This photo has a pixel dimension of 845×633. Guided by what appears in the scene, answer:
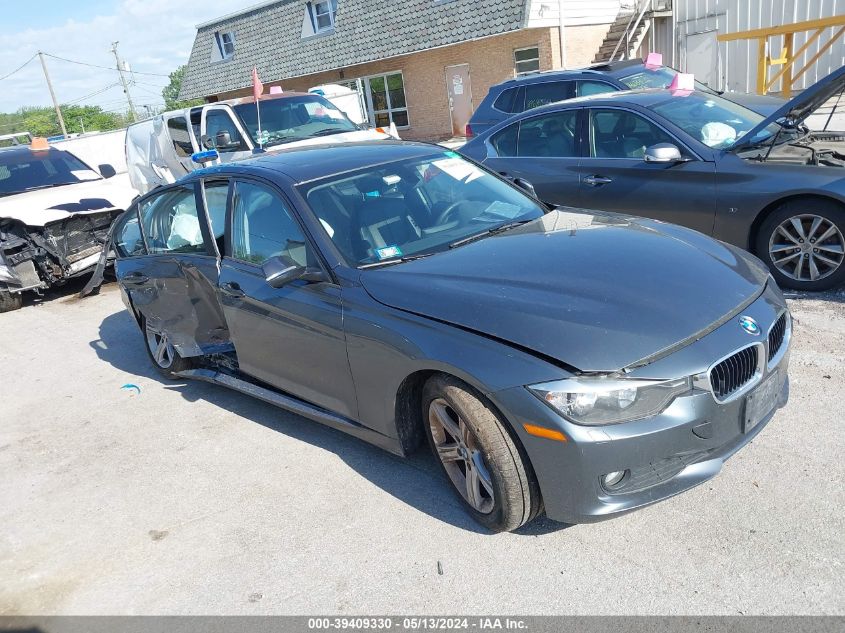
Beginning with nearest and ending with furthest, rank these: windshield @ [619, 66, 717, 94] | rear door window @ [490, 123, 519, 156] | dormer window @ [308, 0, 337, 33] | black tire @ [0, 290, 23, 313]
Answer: rear door window @ [490, 123, 519, 156] < black tire @ [0, 290, 23, 313] < windshield @ [619, 66, 717, 94] < dormer window @ [308, 0, 337, 33]

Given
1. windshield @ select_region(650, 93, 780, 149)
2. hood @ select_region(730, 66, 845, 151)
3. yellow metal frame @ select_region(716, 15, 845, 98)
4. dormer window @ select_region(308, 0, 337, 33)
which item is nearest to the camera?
hood @ select_region(730, 66, 845, 151)

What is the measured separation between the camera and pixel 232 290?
438 centimetres

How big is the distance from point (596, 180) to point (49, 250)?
256 inches

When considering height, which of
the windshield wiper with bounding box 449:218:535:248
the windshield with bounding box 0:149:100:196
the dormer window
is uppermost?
the dormer window

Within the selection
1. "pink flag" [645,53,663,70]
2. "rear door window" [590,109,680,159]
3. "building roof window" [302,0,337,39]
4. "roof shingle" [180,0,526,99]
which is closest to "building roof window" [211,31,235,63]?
"roof shingle" [180,0,526,99]

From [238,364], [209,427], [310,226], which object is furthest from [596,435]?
[209,427]

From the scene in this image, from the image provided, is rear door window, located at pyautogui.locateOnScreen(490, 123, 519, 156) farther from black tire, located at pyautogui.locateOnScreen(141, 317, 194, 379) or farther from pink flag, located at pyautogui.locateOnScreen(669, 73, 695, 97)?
black tire, located at pyautogui.locateOnScreen(141, 317, 194, 379)

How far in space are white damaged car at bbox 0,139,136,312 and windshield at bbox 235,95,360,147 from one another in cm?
231

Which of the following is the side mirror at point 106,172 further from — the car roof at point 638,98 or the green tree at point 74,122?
the green tree at point 74,122

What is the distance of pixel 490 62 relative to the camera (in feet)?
69.4

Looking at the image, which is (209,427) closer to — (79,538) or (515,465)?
(79,538)

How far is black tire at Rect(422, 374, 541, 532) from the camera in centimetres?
297

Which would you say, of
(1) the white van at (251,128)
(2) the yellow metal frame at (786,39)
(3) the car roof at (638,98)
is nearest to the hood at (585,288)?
(3) the car roof at (638,98)

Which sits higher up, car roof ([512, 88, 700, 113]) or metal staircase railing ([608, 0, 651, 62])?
metal staircase railing ([608, 0, 651, 62])
